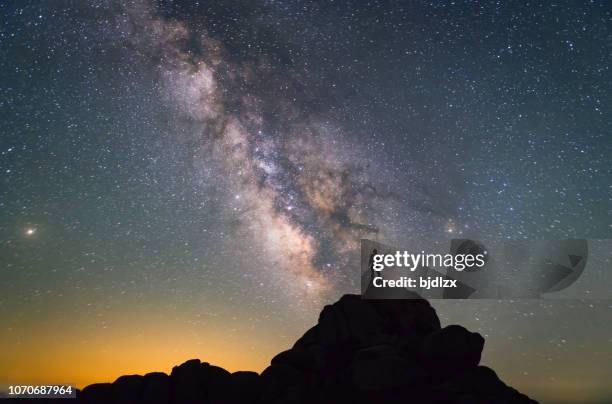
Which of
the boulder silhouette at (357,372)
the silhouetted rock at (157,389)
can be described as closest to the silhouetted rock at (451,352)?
the boulder silhouette at (357,372)

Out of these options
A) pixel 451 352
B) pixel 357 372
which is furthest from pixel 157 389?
pixel 451 352

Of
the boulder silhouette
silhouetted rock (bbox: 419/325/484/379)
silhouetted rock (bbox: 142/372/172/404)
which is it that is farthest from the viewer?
silhouetted rock (bbox: 142/372/172/404)

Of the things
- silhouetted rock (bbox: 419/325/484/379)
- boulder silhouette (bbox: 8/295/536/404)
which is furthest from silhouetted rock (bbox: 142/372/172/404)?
silhouetted rock (bbox: 419/325/484/379)

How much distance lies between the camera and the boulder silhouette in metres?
22.5

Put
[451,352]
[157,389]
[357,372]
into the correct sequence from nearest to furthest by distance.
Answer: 1. [357,372]
2. [451,352]
3. [157,389]

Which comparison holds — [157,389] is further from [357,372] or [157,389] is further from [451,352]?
[451,352]

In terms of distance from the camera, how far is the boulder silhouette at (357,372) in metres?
22.5

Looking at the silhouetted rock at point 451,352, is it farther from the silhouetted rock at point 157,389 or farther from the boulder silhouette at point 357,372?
the silhouetted rock at point 157,389

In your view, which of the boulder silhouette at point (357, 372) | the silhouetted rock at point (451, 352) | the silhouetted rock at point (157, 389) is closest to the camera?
the boulder silhouette at point (357, 372)

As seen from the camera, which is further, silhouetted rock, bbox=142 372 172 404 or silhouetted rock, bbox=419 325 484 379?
silhouetted rock, bbox=142 372 172 404

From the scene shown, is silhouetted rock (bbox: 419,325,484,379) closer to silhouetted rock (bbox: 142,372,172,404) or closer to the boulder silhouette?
the boulder silhouette

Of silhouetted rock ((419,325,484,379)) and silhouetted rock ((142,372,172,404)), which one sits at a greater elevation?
silhouetted rock ((419,325,484,379))

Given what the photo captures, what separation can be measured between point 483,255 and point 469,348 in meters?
7.87

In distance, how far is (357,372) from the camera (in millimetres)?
23297
